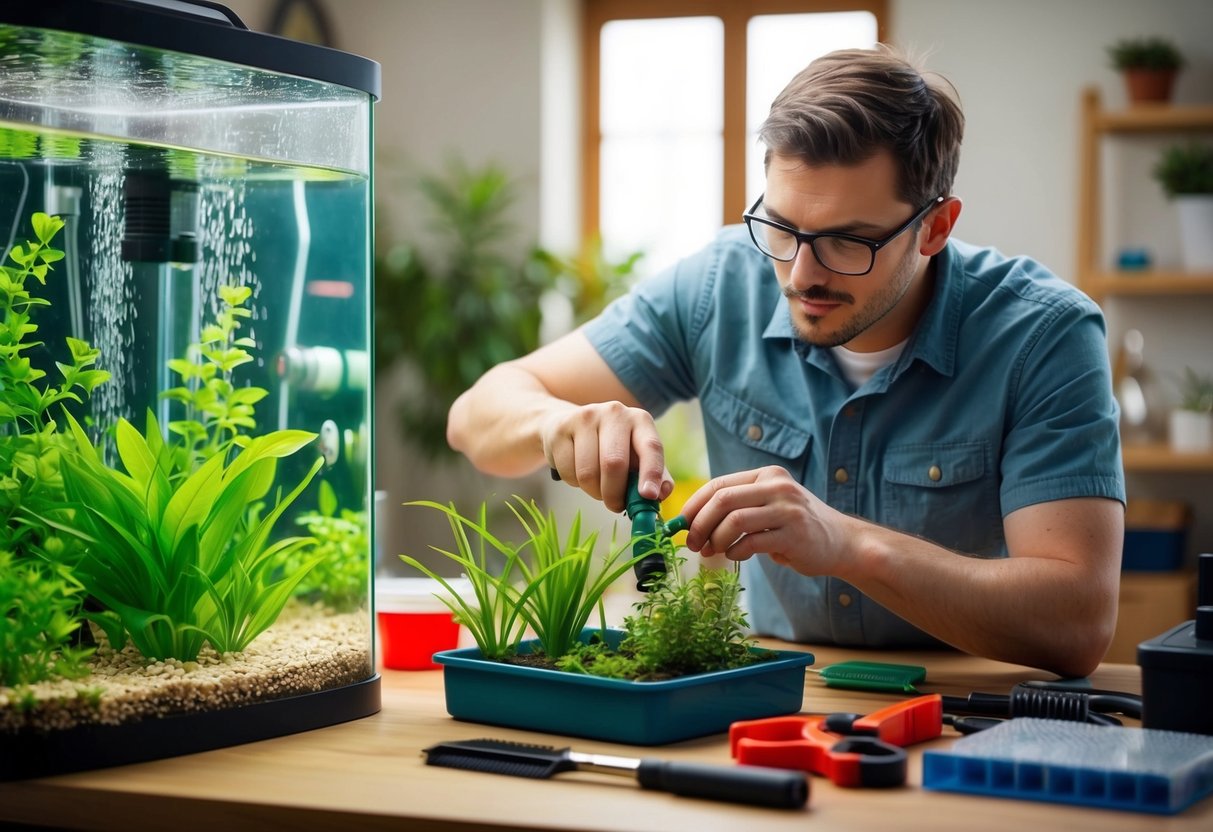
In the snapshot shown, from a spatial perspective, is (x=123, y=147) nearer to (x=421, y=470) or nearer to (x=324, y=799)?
(x=324, y=799)

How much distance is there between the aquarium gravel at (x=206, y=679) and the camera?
40.2 inches

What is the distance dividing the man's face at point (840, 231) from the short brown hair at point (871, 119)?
17mm

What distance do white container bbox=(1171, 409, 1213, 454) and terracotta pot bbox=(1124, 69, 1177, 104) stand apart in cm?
98

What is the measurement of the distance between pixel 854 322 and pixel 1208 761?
0.79 m

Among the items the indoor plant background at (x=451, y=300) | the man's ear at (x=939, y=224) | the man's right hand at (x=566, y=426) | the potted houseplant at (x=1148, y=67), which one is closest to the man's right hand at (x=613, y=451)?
the man's right hand at (x=566, y=426)

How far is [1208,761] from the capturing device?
3.05 ft

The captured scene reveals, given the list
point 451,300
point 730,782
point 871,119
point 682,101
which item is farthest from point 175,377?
point 682,101

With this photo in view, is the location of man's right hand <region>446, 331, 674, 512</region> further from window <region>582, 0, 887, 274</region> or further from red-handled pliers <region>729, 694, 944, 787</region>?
window <region>582, 0, 887, 274</region>

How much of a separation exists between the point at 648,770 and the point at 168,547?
0.50 m

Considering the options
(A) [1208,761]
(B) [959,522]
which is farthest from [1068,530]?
(A) [1208,761]

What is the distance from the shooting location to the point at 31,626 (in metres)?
1.03

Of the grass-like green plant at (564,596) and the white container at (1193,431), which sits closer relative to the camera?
the grass-like green plant at (564,596)

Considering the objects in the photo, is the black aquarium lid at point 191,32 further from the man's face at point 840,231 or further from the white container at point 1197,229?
the white container at point 1197,229

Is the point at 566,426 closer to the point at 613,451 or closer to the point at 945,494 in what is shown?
the point at 613,451
